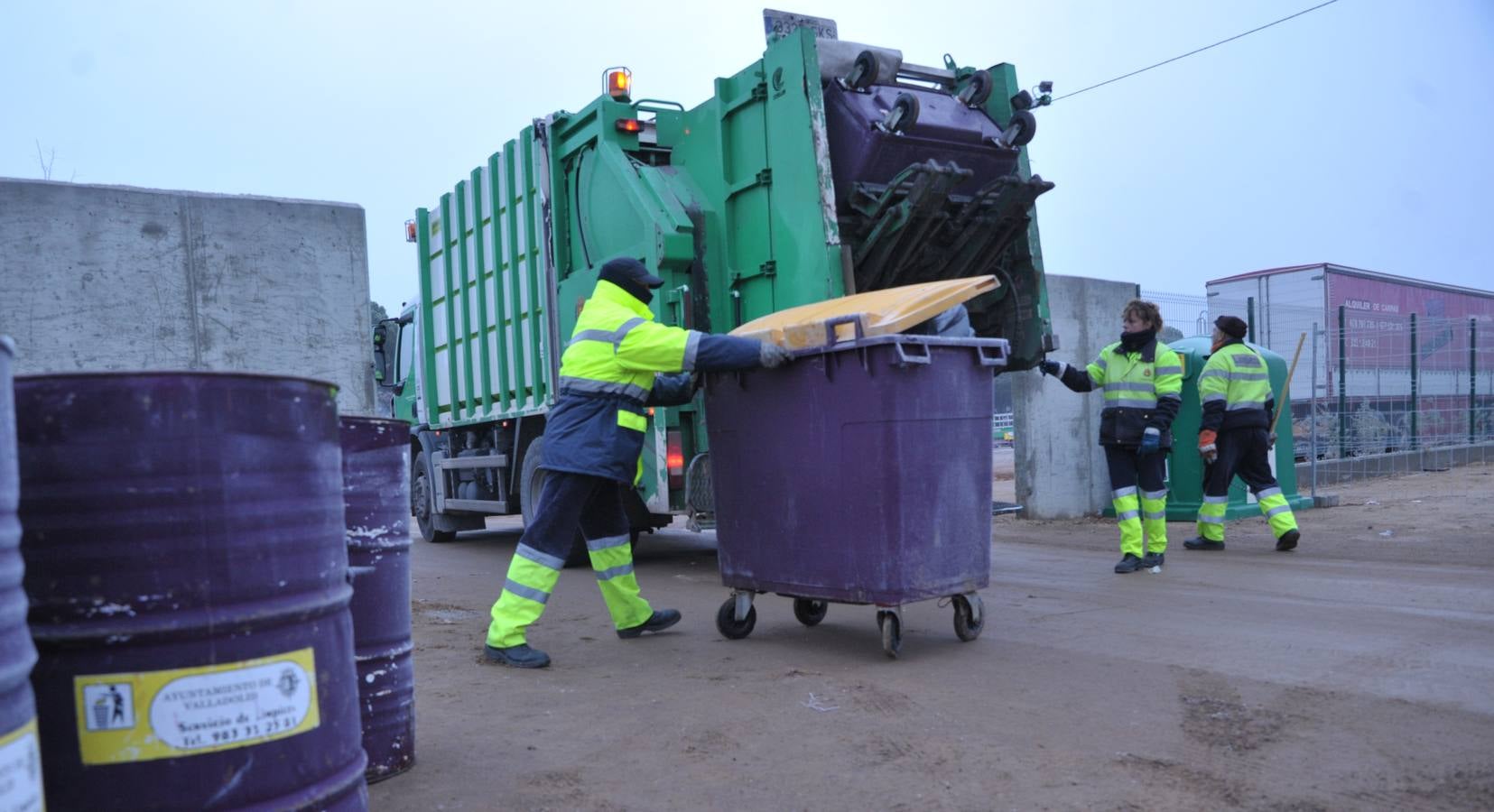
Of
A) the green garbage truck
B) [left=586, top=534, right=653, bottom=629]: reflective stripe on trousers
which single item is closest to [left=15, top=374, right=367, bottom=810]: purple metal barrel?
[left=586, top=534, right=653, bottom=629]: reflective stripe on trousers

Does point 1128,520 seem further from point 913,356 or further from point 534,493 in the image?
point 534,493

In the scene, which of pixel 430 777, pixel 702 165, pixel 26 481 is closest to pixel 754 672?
pixel 430 777

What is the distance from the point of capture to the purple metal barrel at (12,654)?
1549mm

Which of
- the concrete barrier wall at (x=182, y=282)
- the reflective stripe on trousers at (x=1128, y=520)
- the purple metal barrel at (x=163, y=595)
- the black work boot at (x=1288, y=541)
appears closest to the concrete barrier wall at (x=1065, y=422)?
the black work boot at (x=1288, y=541)

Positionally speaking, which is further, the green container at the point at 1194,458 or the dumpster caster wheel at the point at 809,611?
the green container at the point at 1194,458

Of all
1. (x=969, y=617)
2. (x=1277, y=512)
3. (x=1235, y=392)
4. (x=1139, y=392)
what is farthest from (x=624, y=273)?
(x=1277, y=512)

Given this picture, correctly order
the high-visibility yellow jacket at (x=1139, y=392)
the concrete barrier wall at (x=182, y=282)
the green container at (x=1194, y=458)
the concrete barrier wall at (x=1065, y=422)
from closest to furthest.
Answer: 1. the concrete barrier wall at (x=182, y=282)
2. the high-visibility yellow jacket at (x=1139, y=392)
3. the green container at (x=1194, y=458)
4. the concrete barrier wall at (x=1065, y=422)

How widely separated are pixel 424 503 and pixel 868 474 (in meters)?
7.34

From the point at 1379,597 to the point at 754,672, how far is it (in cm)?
330

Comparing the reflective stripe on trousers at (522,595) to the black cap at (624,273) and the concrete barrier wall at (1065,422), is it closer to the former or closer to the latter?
the black cap at (624,273)

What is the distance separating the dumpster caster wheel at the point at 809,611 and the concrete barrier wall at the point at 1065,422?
5323 millimetres

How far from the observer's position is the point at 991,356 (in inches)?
184

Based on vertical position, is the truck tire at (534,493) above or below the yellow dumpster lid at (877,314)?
below

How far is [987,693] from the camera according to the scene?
3.84 metres
